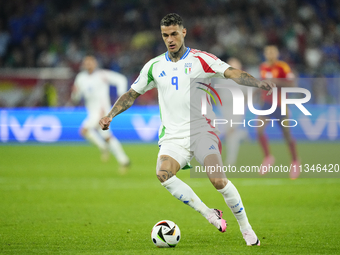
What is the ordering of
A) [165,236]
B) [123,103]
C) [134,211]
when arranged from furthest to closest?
1. [134,211]
2. [123,103]
3. [165,236]

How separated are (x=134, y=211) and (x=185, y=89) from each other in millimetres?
2613

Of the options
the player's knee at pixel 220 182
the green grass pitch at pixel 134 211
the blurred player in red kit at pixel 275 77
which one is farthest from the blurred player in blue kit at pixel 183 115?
the blurred player in red kit at pixel 275 77

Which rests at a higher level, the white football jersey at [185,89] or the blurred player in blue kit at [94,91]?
the blurred player in blue kit at [94,91]

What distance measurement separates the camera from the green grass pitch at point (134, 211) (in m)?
4.80

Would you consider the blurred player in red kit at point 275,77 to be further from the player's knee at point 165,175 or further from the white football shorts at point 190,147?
the player's knee at point 165,175

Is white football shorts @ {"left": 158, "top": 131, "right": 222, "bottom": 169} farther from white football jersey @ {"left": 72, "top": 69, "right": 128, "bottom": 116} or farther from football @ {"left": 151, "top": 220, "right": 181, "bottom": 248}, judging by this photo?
white football jersey @ {"left": 72, "top": 69, "right": 128, "bottom": 116}

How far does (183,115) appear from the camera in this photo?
4980mm

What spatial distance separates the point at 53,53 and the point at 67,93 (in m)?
3.75

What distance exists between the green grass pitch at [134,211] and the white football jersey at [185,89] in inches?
45.3

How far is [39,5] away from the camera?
23.6 meters

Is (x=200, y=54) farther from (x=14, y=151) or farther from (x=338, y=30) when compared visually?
(x=338, y=30)

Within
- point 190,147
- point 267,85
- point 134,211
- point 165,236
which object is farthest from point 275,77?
point 165,236

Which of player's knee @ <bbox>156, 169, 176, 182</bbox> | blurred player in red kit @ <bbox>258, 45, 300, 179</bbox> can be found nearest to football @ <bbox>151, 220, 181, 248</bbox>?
player's knee @ <bbox>156, 169, 176, 182</bbox>

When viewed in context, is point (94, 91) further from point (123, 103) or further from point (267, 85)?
point (267, 85)
